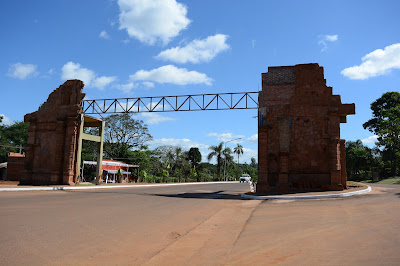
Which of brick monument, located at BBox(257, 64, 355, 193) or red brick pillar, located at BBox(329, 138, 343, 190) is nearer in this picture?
red brick pillar, located at BBox(329, 138, 343, 190)

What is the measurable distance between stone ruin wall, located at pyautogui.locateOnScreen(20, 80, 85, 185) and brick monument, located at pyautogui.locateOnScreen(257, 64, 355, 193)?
597 inches

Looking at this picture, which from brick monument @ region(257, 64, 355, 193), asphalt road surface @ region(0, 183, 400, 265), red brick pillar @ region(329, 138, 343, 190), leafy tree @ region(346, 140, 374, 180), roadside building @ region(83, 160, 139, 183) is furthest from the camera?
leafy tree @ region(346, 140, 374, 180)

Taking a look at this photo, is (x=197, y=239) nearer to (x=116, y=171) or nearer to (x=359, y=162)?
(x=116, y=171)

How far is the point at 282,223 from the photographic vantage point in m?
8.04

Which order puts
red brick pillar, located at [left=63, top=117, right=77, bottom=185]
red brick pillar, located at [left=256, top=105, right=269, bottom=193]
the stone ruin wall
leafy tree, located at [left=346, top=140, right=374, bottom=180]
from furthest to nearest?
1. leafy tree, located at [left=346, top=140, right=374, bottom=180]
2. the stone ruin wall
3. red brick pillar, located at [left=63, top=117, right=77, bottom=185]
4. red brick pillar, located at [left=256, top=105, right=269, bottom=193]

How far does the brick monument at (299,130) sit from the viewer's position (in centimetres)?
1862

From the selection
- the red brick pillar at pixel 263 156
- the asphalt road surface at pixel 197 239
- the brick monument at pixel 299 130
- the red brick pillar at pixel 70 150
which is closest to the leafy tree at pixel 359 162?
the brick monument at pixel 299 130

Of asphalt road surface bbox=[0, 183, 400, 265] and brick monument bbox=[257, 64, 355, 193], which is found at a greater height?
brick monument bbox=[257, 64, 355, 193]

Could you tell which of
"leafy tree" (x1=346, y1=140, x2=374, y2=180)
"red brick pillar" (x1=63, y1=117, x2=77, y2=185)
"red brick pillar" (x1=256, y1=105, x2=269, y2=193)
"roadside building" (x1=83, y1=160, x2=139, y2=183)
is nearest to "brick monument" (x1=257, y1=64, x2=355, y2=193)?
"red brick pillar" (x1=256, y1=105, x2=269, y2=193)

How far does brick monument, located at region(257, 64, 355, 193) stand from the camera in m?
18.6

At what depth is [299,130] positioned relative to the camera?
1941 cm

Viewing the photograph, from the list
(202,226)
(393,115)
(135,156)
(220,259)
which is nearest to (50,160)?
(202,226)

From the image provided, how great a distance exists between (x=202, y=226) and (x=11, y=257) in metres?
4.59

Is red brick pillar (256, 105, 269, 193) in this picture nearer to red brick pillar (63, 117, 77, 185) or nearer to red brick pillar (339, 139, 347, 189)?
red brick pillar (339, 139, 347, 189)
